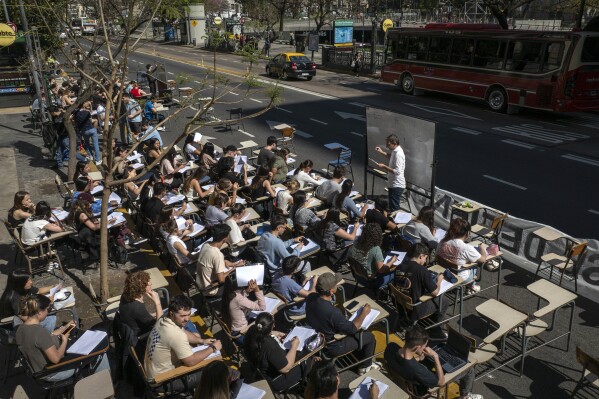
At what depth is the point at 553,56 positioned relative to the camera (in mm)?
19719

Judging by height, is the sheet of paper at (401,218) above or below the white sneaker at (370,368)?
above

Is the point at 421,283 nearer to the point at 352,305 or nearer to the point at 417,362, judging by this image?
the point at 352,305

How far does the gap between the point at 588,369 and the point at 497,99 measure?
18.8 m

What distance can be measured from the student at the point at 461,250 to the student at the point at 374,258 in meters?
0.85

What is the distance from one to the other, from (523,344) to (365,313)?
2.03 metres

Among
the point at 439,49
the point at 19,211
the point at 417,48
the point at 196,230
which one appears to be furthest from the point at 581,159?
the point at 19,211

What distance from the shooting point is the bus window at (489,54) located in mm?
21844

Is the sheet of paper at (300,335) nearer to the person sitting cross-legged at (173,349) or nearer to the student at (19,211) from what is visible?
the person sitting cross-legged at (173,349)

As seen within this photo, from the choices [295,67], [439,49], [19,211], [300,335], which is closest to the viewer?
[300,335]

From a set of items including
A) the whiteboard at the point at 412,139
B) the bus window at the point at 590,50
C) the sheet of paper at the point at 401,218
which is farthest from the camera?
the bus window at the point at 590,50

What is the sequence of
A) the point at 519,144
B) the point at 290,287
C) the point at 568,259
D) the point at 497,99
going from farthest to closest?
the point at 497,99 < the point at 519,144 < the point at 568,259 < the point at 290,287

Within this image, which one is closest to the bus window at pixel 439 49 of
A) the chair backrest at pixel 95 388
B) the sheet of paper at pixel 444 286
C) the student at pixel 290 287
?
the sheet of paper at pixel 444 286

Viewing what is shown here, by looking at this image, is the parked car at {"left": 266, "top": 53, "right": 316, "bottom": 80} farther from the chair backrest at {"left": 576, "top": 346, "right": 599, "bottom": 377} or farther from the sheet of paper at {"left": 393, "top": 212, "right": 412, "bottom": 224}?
the chair backrest at {"left": 576, "top": 346, "right": 599, "bottom": 377}

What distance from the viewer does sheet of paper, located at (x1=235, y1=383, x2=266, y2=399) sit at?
5.19 meters
